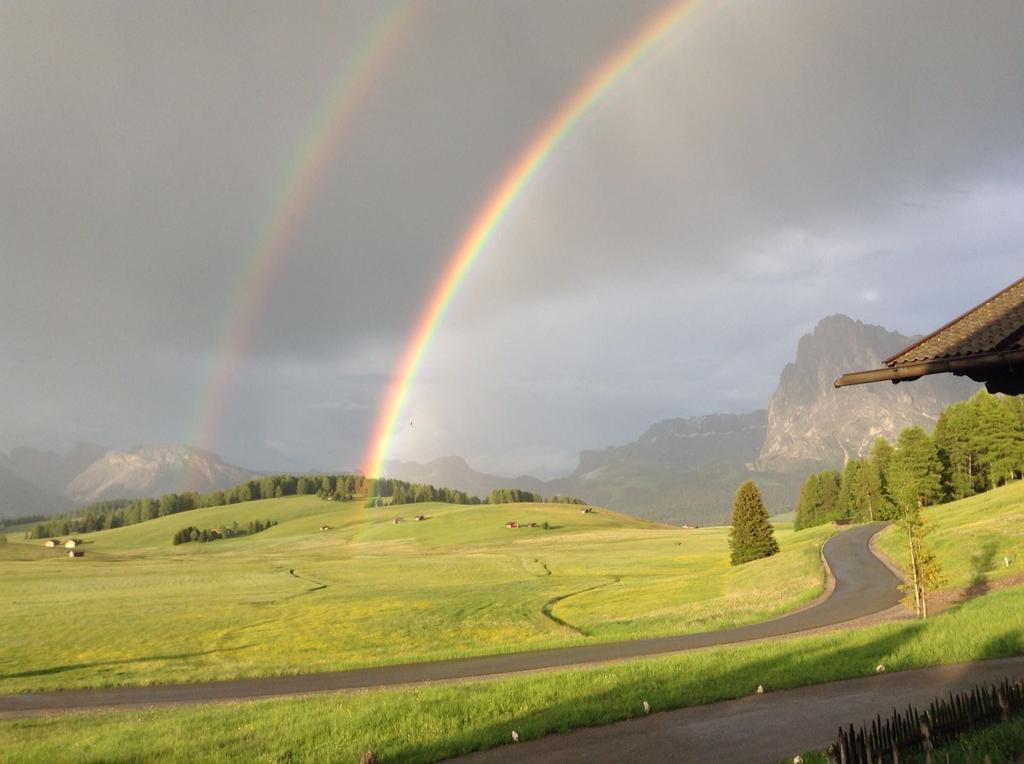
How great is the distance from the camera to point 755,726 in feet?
48.4

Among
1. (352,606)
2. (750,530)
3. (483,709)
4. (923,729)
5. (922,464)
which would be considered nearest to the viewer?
(923,729)

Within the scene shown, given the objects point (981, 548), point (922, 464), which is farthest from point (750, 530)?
point (922, 464)

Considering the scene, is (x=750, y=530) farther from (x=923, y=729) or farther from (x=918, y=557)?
(x=923, y=729)

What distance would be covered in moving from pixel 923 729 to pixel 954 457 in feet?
404

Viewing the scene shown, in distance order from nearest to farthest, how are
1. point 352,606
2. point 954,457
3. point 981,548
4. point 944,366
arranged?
point 944,366 → point 981,548 → point 352,606 → point 954,457

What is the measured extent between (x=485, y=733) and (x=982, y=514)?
237 feet

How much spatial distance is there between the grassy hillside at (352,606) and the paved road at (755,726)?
20730 millimetres

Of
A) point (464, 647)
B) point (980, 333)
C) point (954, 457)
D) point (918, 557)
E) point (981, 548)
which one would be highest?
point (980, 333)

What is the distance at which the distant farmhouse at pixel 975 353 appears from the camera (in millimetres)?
10289

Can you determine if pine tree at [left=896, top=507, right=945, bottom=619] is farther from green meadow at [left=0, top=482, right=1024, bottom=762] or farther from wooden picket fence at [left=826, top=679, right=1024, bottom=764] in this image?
wooden picket fence at [left=826, top=679, right=1024, bottom=764]

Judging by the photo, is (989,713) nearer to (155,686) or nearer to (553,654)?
(553,654)

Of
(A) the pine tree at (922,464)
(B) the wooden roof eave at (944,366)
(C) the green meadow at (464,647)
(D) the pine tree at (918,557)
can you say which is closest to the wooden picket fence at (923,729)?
(B) the wooden roof eave at (944,366)

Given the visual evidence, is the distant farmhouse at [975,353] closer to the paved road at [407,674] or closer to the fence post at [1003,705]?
the fence post at [1003,705]

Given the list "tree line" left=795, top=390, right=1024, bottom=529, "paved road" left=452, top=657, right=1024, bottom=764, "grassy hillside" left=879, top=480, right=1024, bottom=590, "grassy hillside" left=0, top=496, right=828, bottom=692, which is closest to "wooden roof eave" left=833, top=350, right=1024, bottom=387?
"paved road" left=452, top=657, right=1024, bottom=764
